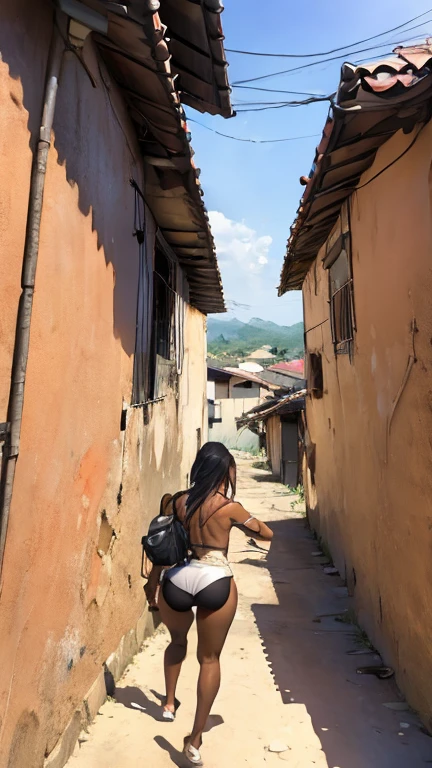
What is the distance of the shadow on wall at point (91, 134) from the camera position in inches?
95.4

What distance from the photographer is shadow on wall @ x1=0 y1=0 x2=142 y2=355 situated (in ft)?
7.95

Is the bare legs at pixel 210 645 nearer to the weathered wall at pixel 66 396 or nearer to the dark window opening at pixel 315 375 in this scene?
the weathered wall at pixel 66 396

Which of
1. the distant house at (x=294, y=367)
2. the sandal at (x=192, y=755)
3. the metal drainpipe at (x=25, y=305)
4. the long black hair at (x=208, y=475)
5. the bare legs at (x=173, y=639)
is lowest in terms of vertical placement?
the sandal at (x=192, y=755)

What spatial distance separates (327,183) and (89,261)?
2919 mm

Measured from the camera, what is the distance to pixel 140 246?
197 inches

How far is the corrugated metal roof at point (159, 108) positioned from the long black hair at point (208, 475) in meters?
2.41

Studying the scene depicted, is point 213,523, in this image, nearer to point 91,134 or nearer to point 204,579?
point 204,579

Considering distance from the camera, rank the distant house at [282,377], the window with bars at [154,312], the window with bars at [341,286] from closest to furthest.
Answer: the window with bars at [154,312] < the window with bars at [341,286] < the distant house at [282,377]

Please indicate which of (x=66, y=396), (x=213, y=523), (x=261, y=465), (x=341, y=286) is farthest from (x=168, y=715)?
(x=261, y=465)

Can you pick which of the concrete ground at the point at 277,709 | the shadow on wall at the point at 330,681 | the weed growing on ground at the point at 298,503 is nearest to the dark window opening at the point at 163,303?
the concrete ground at the point at 277,709

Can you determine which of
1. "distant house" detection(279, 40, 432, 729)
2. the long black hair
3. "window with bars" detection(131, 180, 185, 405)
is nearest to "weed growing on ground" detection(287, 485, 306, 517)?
"distant house" detection(279, 40, 432, 729)

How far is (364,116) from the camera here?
12.5ft

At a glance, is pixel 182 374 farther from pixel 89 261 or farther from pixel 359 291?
pixel 89 261

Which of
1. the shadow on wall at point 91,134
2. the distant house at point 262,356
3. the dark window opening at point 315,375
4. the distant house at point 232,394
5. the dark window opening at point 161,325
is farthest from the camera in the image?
the distant house at point 262,356
